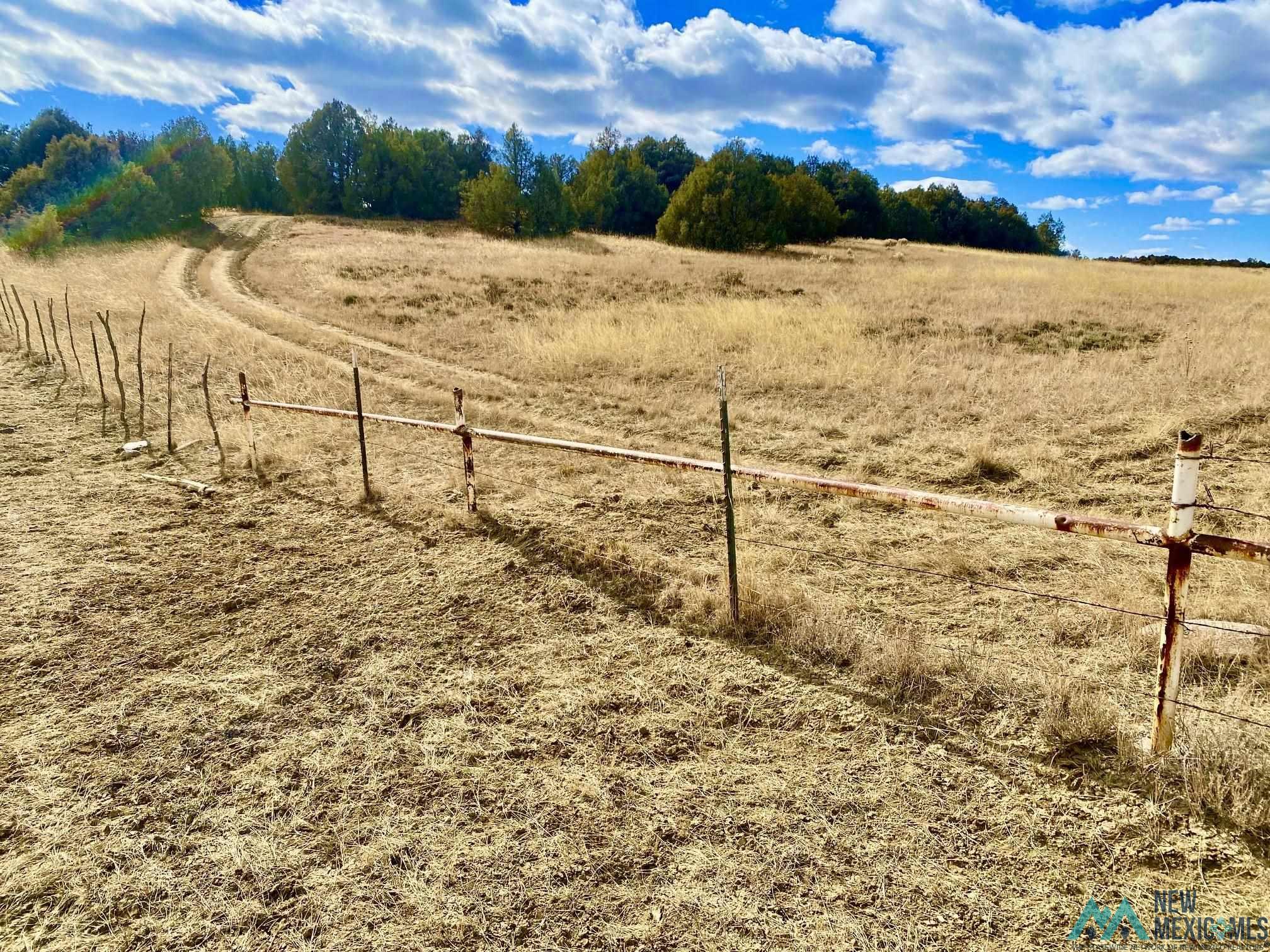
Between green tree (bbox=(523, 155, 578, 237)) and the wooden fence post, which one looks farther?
green tree (bbox=(523, 155, 578, 237))

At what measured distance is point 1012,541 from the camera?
6.54 meters

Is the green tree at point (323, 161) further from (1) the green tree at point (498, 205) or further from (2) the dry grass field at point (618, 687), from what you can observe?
(2) the dry grass field at point (618, 687)

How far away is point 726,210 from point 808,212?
10636mm

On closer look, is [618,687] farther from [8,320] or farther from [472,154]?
[472,154]

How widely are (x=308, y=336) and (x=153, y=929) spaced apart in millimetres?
17100

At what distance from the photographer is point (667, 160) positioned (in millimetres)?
63969

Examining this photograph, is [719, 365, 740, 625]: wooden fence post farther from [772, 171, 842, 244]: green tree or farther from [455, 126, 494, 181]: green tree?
[455, 126, 494, 181]: green tree

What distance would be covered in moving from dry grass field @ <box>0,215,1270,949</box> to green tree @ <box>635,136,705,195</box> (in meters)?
58.0

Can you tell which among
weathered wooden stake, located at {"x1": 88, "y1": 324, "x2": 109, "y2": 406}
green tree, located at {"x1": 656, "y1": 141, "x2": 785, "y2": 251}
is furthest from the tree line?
weathered wooden stake, located at {"x1": 88, "y1": 324, "x2": 109, "y2": 406}

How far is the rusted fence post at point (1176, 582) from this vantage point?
309 centimetres

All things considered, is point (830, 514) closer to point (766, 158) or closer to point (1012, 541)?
point (1012, 541)

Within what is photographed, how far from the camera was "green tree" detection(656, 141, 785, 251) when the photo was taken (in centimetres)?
4009

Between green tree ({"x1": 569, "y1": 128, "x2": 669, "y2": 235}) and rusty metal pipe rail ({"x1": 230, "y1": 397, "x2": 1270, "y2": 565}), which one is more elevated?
green tree ({"x1": 569, "y1": 128, "x2": 669, "y2": 235})

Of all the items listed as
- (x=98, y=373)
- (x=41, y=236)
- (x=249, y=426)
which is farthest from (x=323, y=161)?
(x=249, y=426)
